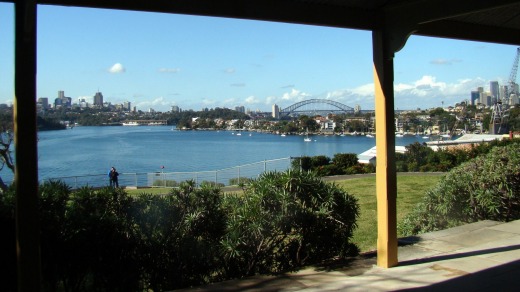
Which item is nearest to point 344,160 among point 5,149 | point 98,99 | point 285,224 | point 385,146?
point 5,149

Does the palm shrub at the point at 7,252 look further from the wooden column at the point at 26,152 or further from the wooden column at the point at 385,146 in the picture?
the wooden column at the point at 385,146

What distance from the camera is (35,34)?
3.18 m

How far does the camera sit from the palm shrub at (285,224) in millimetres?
5312

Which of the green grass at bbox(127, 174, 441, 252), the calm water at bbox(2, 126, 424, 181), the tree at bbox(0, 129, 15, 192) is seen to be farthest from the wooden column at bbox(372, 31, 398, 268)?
the calm water at bbox(2, 126, 424, 181)

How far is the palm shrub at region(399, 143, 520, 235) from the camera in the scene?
8.12 meters

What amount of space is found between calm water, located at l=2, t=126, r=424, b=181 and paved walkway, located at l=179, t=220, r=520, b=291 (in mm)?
32363

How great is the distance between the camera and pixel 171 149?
2872 inches

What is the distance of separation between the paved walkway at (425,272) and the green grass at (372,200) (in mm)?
1850

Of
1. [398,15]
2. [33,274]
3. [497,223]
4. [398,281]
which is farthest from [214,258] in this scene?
[497,223]

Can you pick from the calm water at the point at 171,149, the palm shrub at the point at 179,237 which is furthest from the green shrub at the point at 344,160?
the palm shrub at the point at 179,237

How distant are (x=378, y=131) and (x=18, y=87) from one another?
3.86 m

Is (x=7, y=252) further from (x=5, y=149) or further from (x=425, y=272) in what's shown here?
(x=5, y=149)

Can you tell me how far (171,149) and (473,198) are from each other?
221 ft

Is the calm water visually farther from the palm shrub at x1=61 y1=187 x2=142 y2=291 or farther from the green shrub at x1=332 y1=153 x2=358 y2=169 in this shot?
the palm shrub at x1=61 y1=187 x2=142 y2=291
